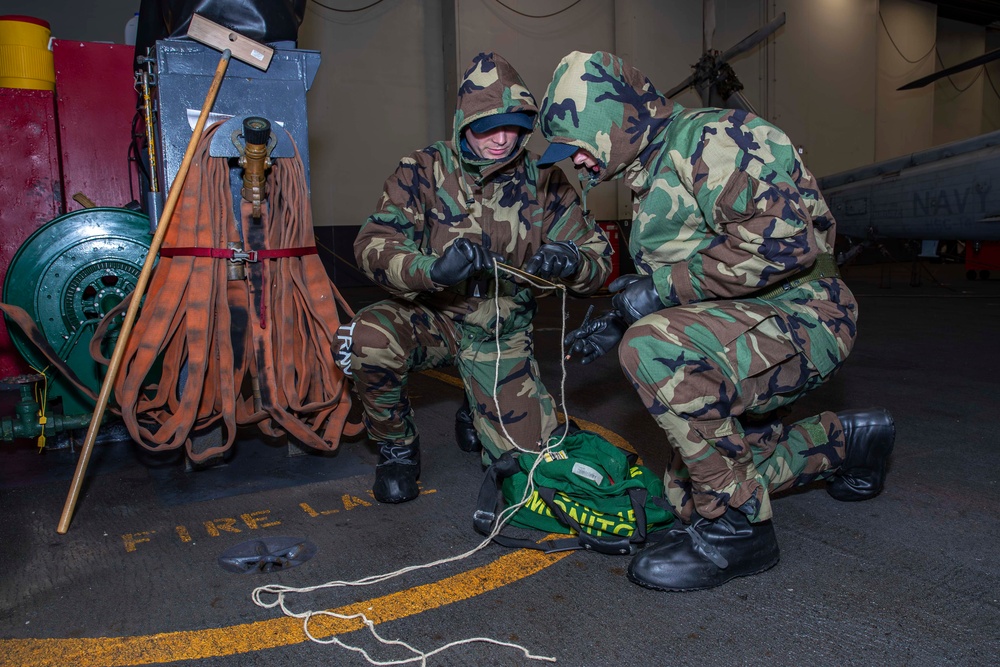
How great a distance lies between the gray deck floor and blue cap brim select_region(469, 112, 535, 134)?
1.45m

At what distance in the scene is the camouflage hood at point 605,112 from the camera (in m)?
2.25

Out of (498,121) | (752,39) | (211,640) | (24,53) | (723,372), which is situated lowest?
(211,640)

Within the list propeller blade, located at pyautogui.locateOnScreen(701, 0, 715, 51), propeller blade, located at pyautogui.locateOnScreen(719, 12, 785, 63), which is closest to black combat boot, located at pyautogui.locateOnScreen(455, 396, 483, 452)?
propeller blade, located at pyautogui.locateOnScreen(719, 12, 785, 63)

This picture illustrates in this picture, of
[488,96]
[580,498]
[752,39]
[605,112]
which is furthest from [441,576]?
[752,39]

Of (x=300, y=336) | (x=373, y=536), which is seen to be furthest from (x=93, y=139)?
(x=373, y=536)

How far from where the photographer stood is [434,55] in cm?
1323

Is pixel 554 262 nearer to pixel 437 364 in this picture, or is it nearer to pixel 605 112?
pixel 605 112

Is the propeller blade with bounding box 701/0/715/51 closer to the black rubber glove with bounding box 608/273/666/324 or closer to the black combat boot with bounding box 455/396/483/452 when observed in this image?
the black combat boot with bounding box 455/396/483/452

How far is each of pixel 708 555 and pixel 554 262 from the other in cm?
114

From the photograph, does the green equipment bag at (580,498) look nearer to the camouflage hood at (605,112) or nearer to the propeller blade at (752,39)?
the camouflage hood at (605,112)

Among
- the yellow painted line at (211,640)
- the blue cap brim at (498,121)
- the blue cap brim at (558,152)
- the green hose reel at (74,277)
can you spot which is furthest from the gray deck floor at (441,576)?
the blue cap brim at (498,121)

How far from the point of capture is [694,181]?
2.12 m

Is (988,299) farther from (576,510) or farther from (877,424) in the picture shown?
(576,510)

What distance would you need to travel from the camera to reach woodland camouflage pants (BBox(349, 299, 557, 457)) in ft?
9.30
